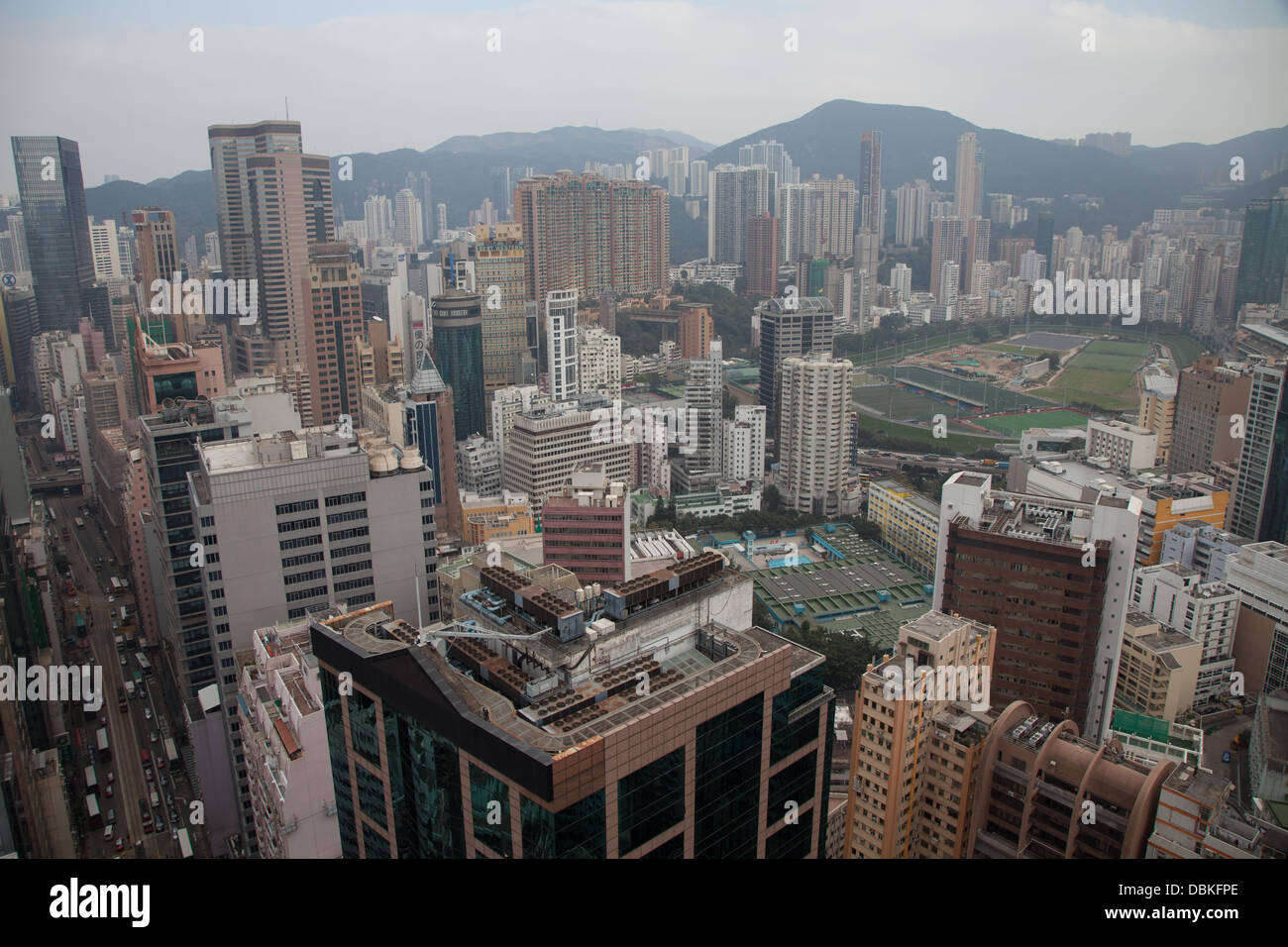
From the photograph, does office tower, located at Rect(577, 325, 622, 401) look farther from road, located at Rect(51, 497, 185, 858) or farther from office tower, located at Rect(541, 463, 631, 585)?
office tower, located at Rect(541, 463, 631, 585)

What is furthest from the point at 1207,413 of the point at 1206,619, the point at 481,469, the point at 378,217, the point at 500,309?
the point at 378,217

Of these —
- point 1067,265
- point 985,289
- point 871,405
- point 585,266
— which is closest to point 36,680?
point 871,405

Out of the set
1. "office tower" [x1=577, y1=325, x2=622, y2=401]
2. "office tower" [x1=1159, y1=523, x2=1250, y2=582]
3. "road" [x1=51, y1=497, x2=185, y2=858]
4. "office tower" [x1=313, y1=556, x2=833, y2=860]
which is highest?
"office tower" [x1=313, y1=556, x2=833, y2=860]

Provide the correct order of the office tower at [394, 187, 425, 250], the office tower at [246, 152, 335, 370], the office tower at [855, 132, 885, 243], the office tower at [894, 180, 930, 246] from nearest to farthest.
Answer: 1. the office tower at [246, 152, 335, 370]
2. the office tower at [394, 187, 425, 250]
3. the office tower at [855, 132, 885, 243]
4. the office tower at [894, 180, 930, 246]

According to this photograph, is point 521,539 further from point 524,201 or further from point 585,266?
point 585,266

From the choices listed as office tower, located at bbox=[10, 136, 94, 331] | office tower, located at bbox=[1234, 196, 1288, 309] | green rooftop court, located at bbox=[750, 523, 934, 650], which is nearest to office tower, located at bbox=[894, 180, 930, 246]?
office tower, located at bbox=[1234, 196, 1288, 309]
